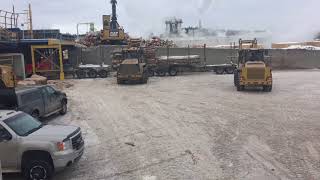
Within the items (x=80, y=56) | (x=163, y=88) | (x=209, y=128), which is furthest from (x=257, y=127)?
(x=80, y=56)

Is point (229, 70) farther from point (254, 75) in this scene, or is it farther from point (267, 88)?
point (267, 88)

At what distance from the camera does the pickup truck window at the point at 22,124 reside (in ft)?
39.9

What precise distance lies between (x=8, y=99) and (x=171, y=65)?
3089 centimetres

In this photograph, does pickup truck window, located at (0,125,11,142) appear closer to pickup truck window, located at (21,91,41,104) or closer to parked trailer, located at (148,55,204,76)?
pickup truck window, located at (21,91,41,104)

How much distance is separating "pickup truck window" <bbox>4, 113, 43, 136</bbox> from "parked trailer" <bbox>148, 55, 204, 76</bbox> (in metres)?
34.1

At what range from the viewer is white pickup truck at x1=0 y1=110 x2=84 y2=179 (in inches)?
459

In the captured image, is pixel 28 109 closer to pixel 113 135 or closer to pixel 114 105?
pixel 113 135

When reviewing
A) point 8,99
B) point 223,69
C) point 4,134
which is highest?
A: point 8,99

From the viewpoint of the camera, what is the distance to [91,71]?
47156 mm

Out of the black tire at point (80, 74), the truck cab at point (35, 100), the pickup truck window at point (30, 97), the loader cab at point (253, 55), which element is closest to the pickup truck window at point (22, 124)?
the truck cab at point (35, 100)

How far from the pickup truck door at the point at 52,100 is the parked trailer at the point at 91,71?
24.5m

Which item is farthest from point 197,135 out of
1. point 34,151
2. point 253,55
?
point 253,55

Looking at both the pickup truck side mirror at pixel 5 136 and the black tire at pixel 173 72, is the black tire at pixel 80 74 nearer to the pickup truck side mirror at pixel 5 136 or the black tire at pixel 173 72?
the black tire at pixel 173 72

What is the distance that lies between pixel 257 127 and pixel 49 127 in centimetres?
844
